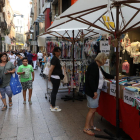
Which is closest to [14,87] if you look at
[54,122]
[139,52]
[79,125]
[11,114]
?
[11,114]

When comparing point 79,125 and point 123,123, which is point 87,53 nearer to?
point 79,125

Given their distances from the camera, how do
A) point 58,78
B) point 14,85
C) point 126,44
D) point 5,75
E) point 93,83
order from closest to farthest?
point 93,83 < point 58,78 < point 5,75 < point 14,85 < point 126,44

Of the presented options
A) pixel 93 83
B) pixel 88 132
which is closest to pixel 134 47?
pixel 93 83

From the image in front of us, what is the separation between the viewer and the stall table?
3.53 m

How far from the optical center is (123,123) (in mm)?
3953

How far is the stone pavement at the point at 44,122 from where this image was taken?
4.29m

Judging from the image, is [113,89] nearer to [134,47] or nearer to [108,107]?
[108,107]

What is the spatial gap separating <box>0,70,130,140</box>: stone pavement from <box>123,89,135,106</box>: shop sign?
43.5 inches

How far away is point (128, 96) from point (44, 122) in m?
2.39

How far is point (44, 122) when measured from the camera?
5.07m

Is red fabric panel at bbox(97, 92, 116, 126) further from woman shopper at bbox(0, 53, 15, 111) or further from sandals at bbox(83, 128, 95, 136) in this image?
woman shopper at bbox(0, 53, 15, 111)

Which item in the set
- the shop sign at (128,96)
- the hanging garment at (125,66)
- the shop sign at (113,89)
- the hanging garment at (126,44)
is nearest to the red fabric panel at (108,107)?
the shop sign at (113,89)

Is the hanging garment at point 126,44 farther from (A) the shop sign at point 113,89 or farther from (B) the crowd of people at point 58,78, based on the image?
(A) the shop sign at point 113,89

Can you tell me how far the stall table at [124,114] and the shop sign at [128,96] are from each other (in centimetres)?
10
